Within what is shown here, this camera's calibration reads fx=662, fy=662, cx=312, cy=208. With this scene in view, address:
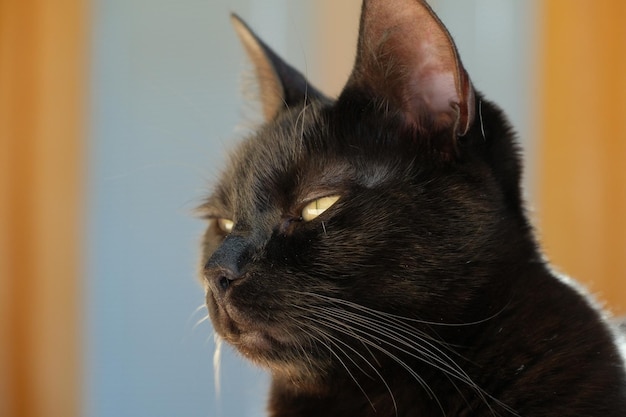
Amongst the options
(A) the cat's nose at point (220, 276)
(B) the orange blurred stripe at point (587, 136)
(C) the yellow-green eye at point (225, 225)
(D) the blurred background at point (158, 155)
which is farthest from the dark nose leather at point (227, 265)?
(B) the orange blurred stripe at point (587, 136)

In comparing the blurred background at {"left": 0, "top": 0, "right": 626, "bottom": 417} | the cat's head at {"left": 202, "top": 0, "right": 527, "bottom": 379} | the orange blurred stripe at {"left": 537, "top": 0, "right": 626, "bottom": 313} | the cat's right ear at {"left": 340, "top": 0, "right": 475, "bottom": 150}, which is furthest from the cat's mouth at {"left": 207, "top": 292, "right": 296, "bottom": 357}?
the orange blurred stripe at {"left": 537, "top": 0, "right": 626, "bottom": 313}

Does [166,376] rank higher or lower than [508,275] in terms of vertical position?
lower

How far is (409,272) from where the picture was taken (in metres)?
0.77

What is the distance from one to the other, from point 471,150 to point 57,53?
106 centimetres

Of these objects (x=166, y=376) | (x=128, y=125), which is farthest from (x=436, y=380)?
(x=128, y=125)

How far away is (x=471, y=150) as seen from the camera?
2.72ft

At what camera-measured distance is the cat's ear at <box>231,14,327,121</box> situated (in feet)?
3.66

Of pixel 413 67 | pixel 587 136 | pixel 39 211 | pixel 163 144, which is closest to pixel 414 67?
pixel 413 67

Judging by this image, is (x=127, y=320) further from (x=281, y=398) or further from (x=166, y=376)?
(x=281, y=398)

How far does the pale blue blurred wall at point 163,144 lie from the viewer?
61.1 inches

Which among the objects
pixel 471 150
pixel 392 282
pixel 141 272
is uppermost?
pixel 471 150

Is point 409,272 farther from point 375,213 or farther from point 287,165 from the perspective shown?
point 287,165

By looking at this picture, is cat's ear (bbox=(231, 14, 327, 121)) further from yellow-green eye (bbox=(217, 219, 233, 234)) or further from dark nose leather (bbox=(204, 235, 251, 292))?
dark nose leather (bbox=(204, 235, 251, 292))

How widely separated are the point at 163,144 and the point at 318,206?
852 mm
